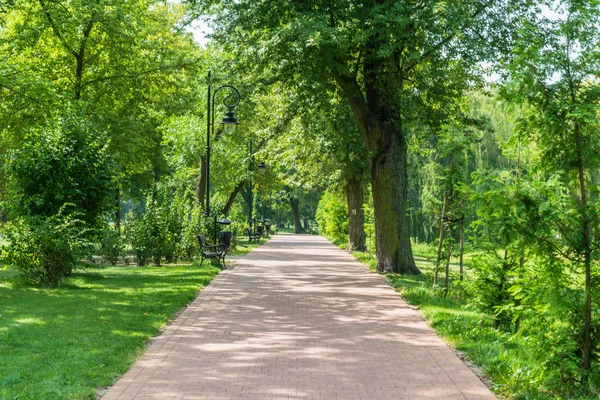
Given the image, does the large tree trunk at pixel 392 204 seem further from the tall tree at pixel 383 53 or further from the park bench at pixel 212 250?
the park bench at pixel 212 250

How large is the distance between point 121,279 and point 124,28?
10951mm

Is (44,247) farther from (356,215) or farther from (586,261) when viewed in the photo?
(356,215)

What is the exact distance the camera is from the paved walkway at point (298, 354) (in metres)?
6.72

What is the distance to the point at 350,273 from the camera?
20266mm

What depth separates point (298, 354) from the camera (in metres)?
8.46

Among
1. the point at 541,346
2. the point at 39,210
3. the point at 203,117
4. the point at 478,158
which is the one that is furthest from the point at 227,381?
the point at 203,117

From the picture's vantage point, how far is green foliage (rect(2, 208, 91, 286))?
48.1ft

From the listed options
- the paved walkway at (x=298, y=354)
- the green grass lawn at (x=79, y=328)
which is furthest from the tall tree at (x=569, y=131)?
the green grass lawn at (x=79, y=328)

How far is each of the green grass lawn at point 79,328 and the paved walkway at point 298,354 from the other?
0.32 m

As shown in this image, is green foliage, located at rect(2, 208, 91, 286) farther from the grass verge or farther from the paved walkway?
the grass verge

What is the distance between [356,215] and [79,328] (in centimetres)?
2337

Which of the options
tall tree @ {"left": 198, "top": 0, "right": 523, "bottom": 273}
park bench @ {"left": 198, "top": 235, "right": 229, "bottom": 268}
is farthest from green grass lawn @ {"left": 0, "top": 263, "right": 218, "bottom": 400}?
tall tree @ {"left": 198, "top": 0, "right": 523, "bottom": 273}

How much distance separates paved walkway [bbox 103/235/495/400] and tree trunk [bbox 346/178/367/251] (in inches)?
699

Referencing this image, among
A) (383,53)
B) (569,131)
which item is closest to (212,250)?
(383,53)
